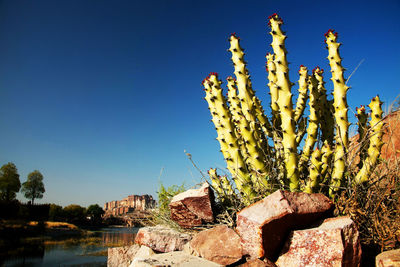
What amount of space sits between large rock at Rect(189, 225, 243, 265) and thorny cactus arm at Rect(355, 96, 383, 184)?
6.52 feet

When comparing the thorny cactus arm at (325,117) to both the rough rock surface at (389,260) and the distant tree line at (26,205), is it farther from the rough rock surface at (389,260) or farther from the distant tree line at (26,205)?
the distant tree line at (26,205)

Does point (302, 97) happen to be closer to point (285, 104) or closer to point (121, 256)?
point (285, 104)

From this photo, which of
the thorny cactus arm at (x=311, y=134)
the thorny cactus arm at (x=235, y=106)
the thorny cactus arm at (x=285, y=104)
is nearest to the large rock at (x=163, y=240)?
the thorny cactus arm at (x=235, y=106)

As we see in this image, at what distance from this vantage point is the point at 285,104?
369 cm

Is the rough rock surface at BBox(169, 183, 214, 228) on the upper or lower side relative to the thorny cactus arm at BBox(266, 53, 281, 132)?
lower

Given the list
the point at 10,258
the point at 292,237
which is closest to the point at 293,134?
the point at 292,237

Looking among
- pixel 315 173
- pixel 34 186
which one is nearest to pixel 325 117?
pixel 315 173

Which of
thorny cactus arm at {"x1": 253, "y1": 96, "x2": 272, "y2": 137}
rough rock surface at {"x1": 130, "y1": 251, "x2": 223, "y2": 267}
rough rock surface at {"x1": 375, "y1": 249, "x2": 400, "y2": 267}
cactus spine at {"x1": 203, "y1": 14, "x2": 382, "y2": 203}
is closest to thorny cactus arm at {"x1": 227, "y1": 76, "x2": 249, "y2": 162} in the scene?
cactus spine at {"x1": 203, "y1": 14, "x2": 382, "y2": 203}

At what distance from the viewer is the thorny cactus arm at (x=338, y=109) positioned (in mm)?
3398

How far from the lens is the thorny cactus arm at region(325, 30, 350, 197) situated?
340 cm

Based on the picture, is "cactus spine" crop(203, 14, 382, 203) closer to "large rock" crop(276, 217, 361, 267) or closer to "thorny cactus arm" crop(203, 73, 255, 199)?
"thorny cactus arm" crop(203, 73, 255, 199)

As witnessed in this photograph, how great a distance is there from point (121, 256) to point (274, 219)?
4.25m

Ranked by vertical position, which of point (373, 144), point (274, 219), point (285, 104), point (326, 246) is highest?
point (285, 104)

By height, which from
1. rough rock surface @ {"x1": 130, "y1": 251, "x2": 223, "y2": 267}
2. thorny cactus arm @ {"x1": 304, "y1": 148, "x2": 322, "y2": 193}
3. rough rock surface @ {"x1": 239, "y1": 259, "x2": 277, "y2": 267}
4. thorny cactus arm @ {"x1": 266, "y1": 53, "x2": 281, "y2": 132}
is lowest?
rough rock surface @ {"x1": 130, "y1": 251, "x2": 223, "y2": 267}
